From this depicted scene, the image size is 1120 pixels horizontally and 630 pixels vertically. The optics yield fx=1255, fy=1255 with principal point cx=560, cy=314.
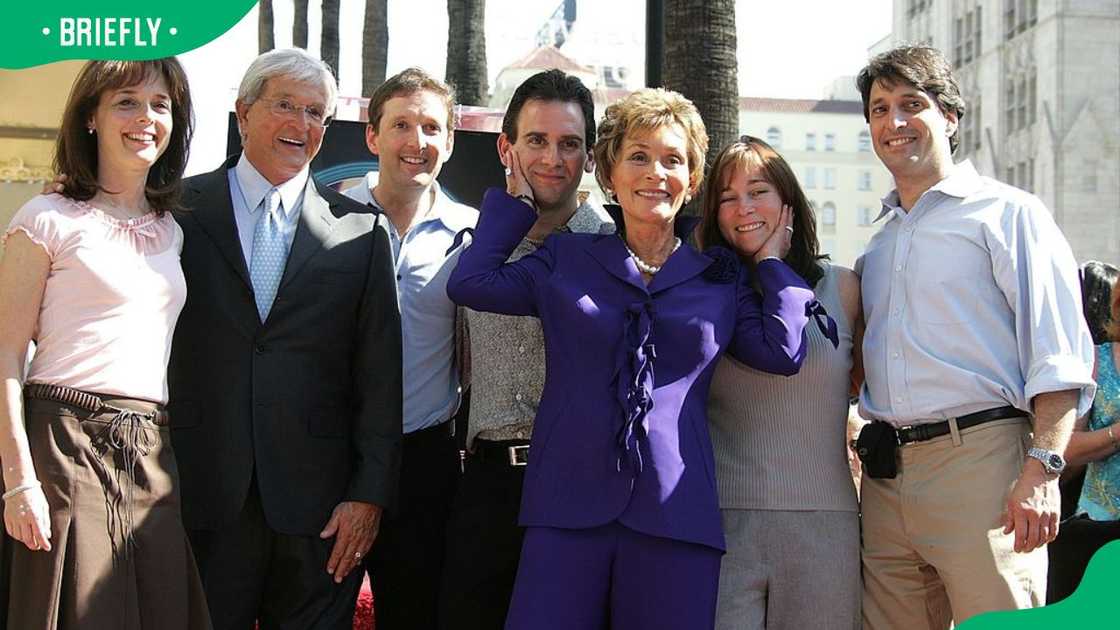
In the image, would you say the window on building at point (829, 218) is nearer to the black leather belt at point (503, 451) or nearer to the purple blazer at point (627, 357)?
the black leather belt at point (503, 451)

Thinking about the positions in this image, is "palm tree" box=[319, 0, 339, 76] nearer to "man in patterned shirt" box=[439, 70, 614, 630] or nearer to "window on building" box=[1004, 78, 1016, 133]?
"man in patterned shirt" box=[439, 70, 614, 630]

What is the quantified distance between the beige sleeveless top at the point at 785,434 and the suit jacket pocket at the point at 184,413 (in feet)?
5.52

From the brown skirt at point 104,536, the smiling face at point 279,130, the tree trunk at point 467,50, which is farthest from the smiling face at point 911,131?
the tree trunk at point 467,50

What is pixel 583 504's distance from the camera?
11.9ft

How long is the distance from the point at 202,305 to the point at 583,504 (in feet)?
4.66

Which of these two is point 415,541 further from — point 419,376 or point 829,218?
point 829,218

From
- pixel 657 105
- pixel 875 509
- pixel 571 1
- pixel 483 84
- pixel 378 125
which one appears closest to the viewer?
pixel 657 105

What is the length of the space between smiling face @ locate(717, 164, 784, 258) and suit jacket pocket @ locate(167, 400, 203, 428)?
1.85 m

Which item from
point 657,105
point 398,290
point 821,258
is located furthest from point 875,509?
point 398,290

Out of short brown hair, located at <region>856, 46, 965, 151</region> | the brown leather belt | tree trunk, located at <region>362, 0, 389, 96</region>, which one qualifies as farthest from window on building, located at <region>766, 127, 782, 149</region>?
the brown leather belt

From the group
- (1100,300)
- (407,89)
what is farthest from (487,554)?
(1100,300)

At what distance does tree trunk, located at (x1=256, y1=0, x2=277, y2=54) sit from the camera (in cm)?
1784

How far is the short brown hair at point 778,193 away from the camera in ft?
13.9

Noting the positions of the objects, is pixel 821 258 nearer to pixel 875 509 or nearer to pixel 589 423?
pixel 875 509
